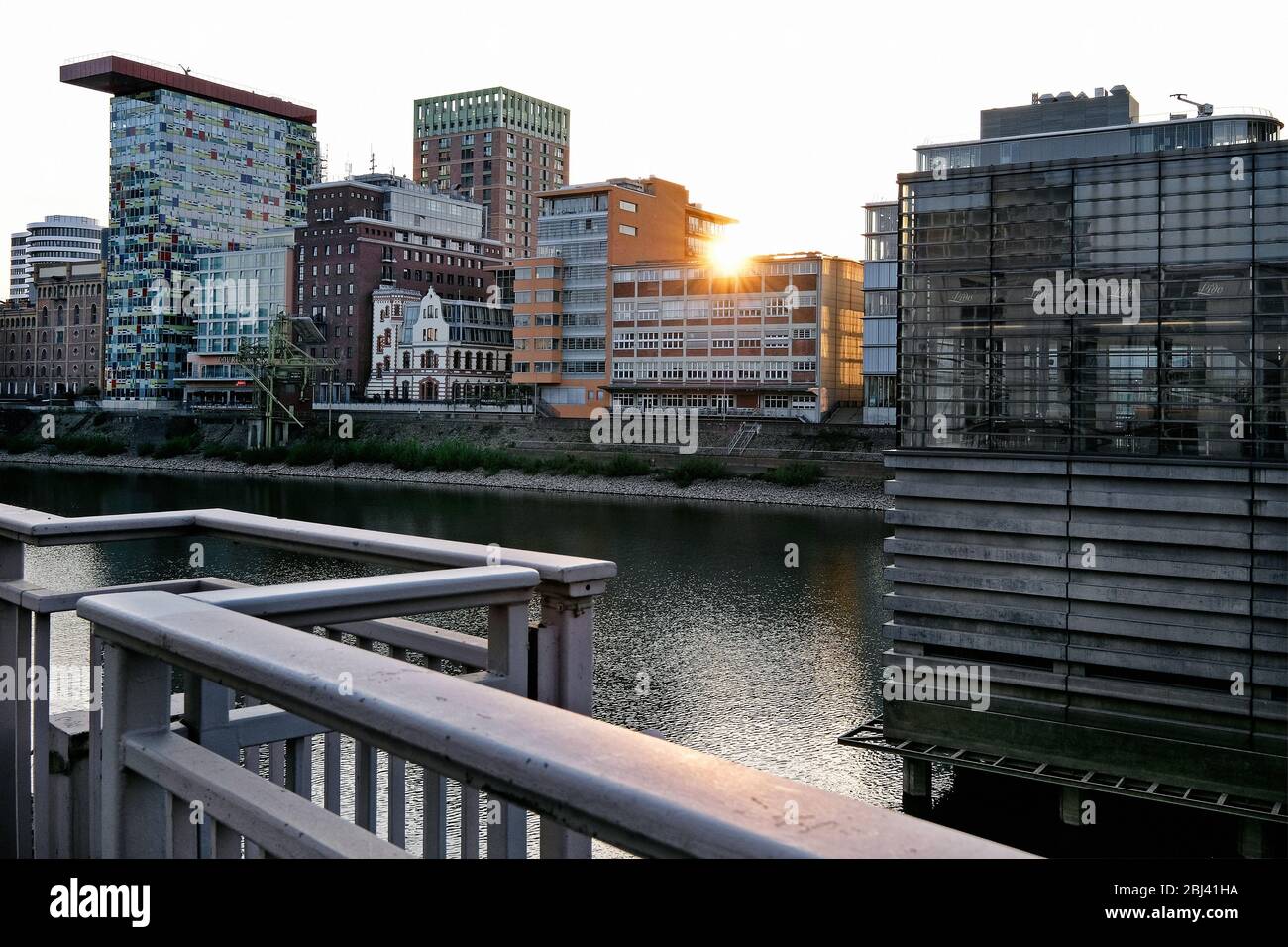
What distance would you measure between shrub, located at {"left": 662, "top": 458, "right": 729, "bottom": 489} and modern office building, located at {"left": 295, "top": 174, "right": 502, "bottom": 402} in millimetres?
39577

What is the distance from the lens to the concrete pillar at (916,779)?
14.5 meters

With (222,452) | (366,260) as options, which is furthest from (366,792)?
(366,260)

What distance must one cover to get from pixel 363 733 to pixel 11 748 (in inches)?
122

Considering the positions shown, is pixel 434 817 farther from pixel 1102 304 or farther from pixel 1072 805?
pixel 1102 304

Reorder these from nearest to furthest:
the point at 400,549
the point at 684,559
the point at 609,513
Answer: the point at 400,549
the point at 684,559
the point at 609,513

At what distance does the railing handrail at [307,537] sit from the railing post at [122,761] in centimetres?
86

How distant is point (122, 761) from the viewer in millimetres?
2738

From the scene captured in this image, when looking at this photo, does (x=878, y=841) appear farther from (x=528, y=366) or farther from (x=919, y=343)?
(x=528, y=366)

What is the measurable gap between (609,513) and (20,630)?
1814 inches

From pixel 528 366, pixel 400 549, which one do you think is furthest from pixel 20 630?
pixel 528 366

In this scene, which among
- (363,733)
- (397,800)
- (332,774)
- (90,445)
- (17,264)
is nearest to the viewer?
(363,733)

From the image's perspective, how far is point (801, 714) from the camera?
63.2 feet

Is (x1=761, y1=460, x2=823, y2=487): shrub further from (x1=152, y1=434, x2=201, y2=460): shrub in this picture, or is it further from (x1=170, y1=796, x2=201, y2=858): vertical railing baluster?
(x1=170, y1=796, x2=201, y2=858): vertical railing baluster
